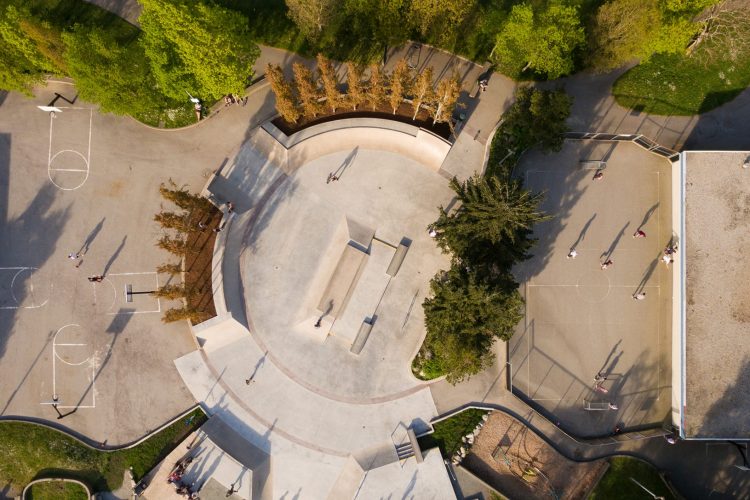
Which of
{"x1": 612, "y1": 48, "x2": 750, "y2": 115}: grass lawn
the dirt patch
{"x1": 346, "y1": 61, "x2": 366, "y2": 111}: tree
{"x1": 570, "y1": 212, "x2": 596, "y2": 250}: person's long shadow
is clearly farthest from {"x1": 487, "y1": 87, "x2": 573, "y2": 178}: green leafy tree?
the dirt patch

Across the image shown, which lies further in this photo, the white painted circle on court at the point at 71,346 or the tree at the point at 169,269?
the white painted circle on court at the point at 71,346

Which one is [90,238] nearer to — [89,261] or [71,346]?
[89,261]

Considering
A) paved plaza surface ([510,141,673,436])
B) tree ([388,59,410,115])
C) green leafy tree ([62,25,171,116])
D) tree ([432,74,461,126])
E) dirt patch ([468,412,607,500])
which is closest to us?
green leafy tree ([62,25,171,116])

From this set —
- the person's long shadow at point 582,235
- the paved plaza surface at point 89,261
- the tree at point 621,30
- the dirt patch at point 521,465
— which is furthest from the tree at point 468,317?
the paved plaza surface at point 89,261

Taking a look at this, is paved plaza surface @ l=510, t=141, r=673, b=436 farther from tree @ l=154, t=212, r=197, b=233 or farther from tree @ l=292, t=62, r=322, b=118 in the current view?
tree @ l=154, t=212, r=197, b=233

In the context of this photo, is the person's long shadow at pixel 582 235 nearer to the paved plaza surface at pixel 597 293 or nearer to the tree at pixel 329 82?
the paved plaza surface at pixel 597 293

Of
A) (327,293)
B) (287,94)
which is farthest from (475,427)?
(287,94)

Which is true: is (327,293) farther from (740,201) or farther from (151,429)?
(740,201)
